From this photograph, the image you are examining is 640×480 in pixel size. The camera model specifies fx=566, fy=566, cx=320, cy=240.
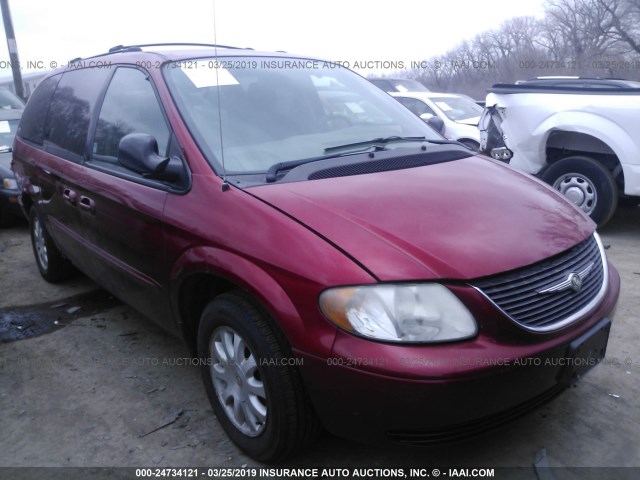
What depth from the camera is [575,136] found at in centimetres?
589

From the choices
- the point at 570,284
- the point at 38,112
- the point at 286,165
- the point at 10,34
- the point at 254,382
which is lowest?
the point at 254,382

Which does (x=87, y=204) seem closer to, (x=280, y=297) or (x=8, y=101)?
(x=280, y=297)

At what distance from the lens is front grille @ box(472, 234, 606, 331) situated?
2.00 meters

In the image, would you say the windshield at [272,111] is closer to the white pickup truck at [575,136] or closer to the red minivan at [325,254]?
the red minivan at [325,254]

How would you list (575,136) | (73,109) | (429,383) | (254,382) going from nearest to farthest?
(429,383) → (254,382) → (73,109) → (575,136)

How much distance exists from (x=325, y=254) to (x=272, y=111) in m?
1.21

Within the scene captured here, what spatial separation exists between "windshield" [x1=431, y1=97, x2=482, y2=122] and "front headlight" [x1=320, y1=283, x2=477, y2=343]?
7.80 metres

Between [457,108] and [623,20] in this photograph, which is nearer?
[457,108]

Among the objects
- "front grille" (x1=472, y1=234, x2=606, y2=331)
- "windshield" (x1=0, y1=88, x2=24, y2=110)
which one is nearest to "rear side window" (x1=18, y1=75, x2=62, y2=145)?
"front grille" (x1=472, y1=234, x2=606, y2=331)

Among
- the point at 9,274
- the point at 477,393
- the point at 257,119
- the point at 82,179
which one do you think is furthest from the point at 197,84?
the point at 9,274

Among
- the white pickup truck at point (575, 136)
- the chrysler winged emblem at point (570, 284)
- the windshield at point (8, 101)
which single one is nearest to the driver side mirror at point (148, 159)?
the chrysler winged emblem at point (570, 284)

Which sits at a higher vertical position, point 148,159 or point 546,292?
point 148,159

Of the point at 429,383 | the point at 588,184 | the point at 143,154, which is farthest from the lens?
the point at 588,184

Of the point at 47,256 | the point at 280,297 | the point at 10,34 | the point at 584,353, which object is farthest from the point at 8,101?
the point at 584,353
